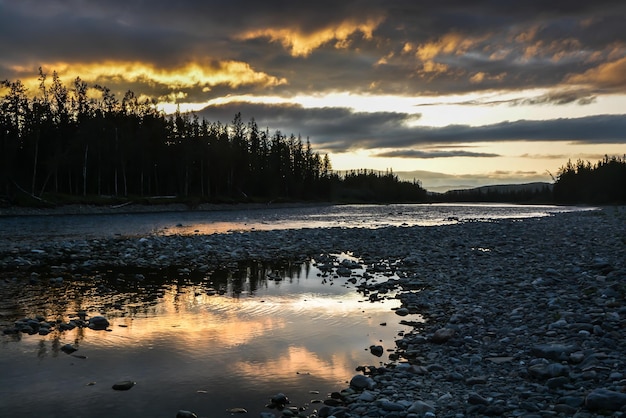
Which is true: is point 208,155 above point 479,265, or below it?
above

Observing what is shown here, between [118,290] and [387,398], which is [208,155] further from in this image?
[387,398]

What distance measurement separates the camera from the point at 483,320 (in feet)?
34.1

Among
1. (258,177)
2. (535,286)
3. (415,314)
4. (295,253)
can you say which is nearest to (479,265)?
(535,286)

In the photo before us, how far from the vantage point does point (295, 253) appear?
24.6 m

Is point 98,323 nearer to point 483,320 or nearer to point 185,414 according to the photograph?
point 185,414

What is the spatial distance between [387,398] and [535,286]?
27.1ft

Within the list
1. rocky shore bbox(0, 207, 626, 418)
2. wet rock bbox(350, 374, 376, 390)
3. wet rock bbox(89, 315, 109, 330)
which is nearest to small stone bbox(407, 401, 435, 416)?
rocky shore bbox(0, 207, 626, 418)

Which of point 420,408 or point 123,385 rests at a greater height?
point 420,408

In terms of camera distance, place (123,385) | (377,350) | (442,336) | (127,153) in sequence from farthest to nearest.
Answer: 1. (127,153)
2. (442,336)
3. (377,350)
4. (123,385)

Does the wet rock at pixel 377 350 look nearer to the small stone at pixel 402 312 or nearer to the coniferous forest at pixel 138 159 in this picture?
the small stone at pixel 402 312

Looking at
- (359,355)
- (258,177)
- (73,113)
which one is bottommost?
(359,355)

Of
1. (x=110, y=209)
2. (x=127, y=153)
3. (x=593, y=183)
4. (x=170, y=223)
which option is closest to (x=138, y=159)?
(x=127, y=153)

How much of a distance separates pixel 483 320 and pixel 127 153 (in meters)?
84.9

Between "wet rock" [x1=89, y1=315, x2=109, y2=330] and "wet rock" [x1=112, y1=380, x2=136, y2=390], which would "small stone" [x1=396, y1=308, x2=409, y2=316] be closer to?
"wet rock" [x1=112, y1=380, x2=136, y2=390]
